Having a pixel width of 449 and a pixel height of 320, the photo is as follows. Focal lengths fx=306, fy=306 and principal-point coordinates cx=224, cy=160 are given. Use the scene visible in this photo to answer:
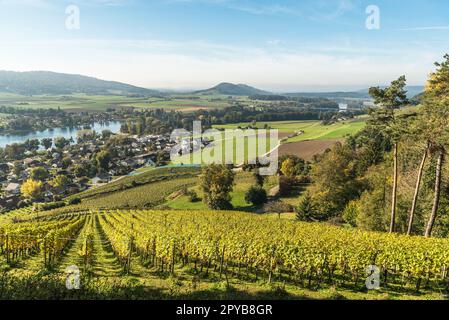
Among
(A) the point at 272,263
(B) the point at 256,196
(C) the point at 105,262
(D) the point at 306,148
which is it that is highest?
(D) the point at 306,148

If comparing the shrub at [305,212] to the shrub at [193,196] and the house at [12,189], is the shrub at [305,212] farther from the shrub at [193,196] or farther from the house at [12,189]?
the house at [12,189]

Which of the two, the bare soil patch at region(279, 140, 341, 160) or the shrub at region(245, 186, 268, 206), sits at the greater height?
the bare soil patch at region(279, 140, 341, 160)

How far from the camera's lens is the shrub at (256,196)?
54.2 m

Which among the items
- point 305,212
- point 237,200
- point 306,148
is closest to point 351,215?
point 305,212

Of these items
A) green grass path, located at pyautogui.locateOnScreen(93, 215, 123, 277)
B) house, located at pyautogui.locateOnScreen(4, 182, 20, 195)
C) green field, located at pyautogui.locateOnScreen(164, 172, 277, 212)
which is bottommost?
house, located at pyautogui.locateOnScreen(4, 182, 20, 195)

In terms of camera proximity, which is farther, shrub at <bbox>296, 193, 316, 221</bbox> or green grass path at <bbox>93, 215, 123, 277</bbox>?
shrub at <bbox>296, 193, 316, 221</bbox>

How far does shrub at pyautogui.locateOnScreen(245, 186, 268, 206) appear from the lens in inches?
2133

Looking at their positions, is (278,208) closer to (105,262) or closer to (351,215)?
(351,215)

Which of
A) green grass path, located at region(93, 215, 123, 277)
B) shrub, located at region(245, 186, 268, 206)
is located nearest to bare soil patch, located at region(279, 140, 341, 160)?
shrub, located at region(245, 186, 268, 206)

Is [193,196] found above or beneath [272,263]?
beneath

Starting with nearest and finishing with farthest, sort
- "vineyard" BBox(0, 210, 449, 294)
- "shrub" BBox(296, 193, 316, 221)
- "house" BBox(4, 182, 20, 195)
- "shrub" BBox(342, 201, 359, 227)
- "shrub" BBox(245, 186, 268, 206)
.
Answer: "vineyard" BBox(0, 210, 449, 294) → "shrub" BBox(342, 201, 359, 227) → "shrub" BBox(296, 193, 316, 221) → "shrub" BBox(245, 186, 268, 206) → "house" BBox(4, 182, 20, 195)

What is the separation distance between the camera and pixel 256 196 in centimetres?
5409

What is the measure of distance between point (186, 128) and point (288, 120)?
2347 inches

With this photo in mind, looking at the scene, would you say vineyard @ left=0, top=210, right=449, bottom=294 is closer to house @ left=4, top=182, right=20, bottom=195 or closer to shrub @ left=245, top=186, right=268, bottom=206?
shrub @ left=245, top=186, right=268, bottom=206
